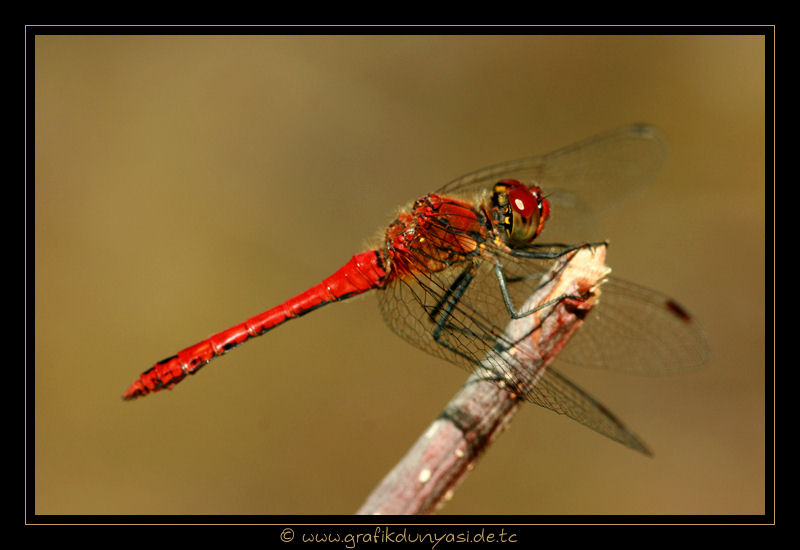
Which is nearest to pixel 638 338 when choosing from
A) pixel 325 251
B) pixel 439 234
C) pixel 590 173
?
pixel 439 234

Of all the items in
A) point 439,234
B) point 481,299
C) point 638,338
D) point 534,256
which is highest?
point 439,234

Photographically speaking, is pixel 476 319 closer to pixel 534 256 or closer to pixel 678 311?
pixel 534 256

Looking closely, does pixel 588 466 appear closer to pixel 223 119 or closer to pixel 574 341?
pixel 574 341

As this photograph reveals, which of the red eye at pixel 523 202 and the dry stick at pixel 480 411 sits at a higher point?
the red eye at pixel 523 202

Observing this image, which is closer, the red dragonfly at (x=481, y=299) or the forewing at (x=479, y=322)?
the forewing at (x=479, y=322)

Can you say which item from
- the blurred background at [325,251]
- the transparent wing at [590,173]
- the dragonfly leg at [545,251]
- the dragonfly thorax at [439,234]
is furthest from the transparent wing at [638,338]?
the blurred background at [325,251]

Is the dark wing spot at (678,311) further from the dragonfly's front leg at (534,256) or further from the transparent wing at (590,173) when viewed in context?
the transparent wing at (590,173)

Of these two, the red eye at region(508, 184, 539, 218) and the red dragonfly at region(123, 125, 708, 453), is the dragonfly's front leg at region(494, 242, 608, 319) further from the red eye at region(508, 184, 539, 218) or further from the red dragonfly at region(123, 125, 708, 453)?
the red eye at region(508, 184, 539, 218)
